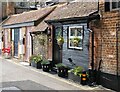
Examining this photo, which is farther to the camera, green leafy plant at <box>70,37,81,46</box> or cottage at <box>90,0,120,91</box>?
green leafy plant at <box>70,37,81,46</box>

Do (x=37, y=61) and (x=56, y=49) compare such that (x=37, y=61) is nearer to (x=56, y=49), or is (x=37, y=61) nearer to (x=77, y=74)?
(x=56, y=49)

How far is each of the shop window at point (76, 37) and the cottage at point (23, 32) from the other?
5.66 metres

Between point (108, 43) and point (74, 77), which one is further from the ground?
point (108, 43)

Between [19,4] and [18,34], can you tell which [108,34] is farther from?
[19,4]

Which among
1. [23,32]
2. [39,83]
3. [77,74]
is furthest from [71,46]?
[23,32]

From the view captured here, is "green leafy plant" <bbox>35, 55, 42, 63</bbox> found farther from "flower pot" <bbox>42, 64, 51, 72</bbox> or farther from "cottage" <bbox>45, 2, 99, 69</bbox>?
"flower pot" <bbox>42, 64, 51, 72</bbox>

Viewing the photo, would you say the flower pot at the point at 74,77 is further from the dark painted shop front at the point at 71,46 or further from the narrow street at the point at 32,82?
the dark painted shop front at the point at 71,46

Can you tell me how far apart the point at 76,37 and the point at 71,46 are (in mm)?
946

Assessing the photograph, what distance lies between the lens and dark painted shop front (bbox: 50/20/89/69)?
13.1 m

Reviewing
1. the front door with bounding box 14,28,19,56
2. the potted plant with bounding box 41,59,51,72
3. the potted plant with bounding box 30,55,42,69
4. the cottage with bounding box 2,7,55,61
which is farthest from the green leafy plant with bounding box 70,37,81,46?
the front door with bounding box 14,28,19,56

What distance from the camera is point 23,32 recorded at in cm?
2181

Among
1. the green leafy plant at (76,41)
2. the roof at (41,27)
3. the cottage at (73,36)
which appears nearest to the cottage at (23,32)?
the roof at (41,27)

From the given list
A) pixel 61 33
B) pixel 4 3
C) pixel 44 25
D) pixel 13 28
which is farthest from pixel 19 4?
pixel 61 33

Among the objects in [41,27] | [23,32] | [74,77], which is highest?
[41,27]
